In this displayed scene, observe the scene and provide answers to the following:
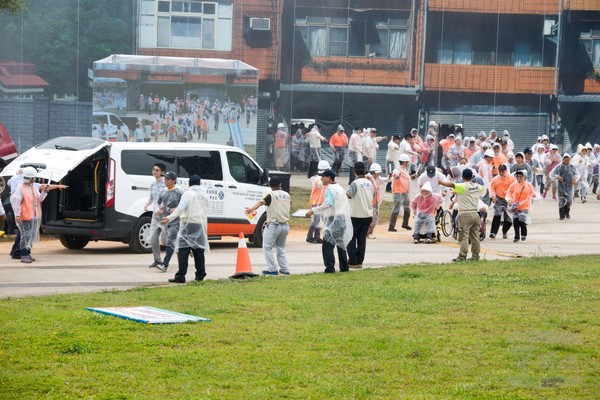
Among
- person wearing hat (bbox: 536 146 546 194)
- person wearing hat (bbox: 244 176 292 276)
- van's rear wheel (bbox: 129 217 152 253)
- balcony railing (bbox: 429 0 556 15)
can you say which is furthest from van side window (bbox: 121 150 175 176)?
balcony railing (bbox: 429 0 556 15)

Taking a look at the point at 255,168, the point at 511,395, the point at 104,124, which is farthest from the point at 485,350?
the point at 104,124

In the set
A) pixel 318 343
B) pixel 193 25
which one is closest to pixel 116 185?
pixel 318 343

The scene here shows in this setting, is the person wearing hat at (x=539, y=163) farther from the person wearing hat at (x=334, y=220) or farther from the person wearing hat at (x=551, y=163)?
the person wearing hat at (x=334, y=220)

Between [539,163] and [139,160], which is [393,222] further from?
[539,163]

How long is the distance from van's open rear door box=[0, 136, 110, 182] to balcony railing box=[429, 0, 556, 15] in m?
22.2

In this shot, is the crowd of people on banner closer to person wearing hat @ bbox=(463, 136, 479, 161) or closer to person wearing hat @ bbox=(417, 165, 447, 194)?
person wearing hat @ bbox=(463, 136, 479, 161)

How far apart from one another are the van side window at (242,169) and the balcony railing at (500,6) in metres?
20.2

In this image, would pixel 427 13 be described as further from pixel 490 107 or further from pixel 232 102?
pixel 232 102

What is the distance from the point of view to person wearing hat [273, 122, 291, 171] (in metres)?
38.0

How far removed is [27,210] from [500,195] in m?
10.1

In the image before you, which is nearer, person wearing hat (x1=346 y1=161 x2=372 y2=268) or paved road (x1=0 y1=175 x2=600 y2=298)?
paved road (x1=0 y1=175 x2=600 y2=298)

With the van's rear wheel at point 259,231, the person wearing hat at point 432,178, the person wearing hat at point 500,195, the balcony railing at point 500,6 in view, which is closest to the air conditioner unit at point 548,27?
the balcony railing at point 500,6

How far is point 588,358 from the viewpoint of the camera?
10172 millimetres

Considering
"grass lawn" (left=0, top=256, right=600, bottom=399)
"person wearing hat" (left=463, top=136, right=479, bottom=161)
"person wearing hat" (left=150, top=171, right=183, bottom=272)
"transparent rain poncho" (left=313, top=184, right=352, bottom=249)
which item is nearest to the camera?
"grass lawn" (left=0, top=256, right=600, bottom=399)
